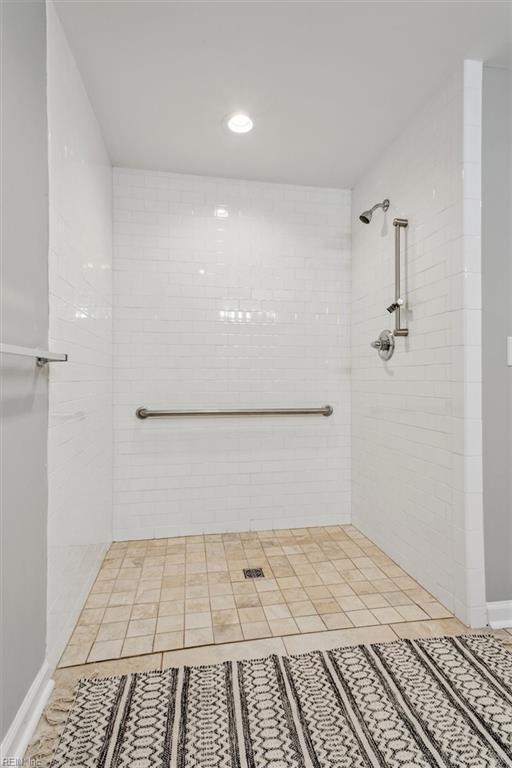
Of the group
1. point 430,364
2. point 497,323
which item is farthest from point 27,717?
point 497,323

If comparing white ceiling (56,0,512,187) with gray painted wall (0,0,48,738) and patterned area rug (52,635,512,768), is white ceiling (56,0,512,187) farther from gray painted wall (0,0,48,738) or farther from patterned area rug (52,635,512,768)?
patterned area rug (52,635,512,768)

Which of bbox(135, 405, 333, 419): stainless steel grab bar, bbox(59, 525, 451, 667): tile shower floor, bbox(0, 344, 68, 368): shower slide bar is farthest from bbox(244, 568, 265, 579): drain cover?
bbox(0, 344, 68, 368): shower slide bar

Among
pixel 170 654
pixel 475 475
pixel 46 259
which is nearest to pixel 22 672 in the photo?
pixel 170 654

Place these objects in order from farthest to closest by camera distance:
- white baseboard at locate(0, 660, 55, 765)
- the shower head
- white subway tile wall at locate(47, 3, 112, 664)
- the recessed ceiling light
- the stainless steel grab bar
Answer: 1. the stainless steel grab bar
2. the shower head
3. the recessed ceiling light
4. white subway tile wall at locate(47, 3, 112, 664)
5. white baseboard at locate(0, 660, 55, 765)

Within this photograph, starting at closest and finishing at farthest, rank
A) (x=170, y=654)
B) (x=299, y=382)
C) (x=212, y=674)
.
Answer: (x=212, y=674) < (x=170, y=654) < (x=299, y=382)

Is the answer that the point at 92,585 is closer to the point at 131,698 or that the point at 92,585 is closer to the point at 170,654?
the point at 170,654

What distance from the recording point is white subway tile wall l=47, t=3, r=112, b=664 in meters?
1.38

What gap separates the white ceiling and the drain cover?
7.85 feet

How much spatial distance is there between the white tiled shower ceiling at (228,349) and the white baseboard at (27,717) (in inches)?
51.4

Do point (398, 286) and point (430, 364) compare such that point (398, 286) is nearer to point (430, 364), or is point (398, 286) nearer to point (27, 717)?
point (430, 364)

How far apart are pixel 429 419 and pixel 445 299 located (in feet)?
1.86

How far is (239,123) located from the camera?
2066 millimetres

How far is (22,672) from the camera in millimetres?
1111

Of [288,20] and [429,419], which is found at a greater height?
[288,20]
